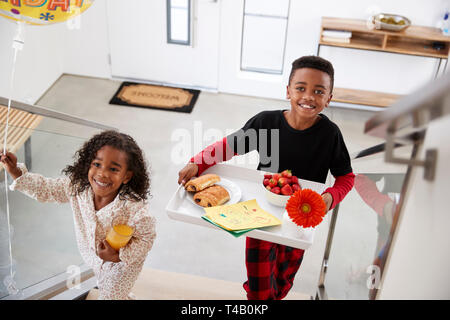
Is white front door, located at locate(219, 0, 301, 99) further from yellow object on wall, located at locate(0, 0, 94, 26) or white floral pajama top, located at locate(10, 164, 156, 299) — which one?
white floral pajama top, located at locate(10, 164, 156, 299)

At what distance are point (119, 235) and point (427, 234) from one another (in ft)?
4.19

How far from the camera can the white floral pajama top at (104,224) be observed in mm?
1937

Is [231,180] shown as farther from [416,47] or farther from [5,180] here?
[416,47]

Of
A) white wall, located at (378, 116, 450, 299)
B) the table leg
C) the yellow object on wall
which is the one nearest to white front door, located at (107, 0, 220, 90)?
the yellow object on wall

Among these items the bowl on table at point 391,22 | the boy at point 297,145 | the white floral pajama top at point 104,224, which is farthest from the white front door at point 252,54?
the white floral pajama top at point 104,224

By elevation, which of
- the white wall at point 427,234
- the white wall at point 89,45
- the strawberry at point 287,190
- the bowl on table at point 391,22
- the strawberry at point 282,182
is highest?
the white wall at point 427,234

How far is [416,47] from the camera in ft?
15.4

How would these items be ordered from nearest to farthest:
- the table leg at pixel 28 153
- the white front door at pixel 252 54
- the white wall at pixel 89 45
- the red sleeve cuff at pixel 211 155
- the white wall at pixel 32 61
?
the red sleeve cuff at pixel 211 155 < the table leg at pixel 28 153 < the white wall at pixel 32 61 < the white front door at pixel 252 54 < the white wall at pixel 89 45

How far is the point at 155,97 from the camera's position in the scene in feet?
17.0

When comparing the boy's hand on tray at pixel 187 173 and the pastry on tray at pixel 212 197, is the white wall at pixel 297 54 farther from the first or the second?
the pastry on tray at pixel 212 197

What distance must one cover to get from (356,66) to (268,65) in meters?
0.98

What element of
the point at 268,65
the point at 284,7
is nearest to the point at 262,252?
the point at 268,65

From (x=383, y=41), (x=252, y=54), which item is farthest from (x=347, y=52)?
(x=252, y=54)

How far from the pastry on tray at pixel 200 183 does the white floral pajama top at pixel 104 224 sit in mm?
306
